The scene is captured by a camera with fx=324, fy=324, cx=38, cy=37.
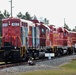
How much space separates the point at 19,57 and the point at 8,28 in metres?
2.97

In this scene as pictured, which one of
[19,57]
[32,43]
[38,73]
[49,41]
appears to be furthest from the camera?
[49,41]

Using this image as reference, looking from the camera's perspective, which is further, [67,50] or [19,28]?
[67,50]

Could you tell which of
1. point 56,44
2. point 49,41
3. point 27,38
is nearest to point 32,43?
point 27,38

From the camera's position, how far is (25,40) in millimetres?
26875

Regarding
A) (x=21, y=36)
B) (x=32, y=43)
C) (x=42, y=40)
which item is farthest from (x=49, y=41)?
(x=21, y=36)

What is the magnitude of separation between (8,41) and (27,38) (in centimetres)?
218

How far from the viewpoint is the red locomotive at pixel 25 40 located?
974 inches

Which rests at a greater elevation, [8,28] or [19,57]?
[8,28]

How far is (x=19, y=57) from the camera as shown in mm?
24703

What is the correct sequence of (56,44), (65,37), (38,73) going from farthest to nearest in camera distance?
(65,37) → (56,44) → (38,73)

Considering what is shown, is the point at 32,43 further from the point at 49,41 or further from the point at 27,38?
the point at 49,41

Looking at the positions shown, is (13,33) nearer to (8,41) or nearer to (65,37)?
(8,41)

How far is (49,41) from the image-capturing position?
3409cm

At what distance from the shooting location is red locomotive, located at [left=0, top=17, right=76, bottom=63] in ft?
81.1
